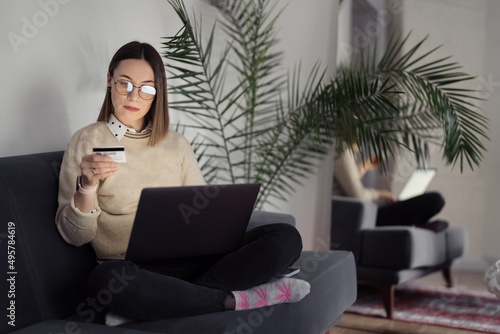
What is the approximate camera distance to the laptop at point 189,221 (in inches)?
63.4

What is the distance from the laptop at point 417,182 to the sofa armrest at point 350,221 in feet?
0.62

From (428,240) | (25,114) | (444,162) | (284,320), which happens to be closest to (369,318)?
(428,240)

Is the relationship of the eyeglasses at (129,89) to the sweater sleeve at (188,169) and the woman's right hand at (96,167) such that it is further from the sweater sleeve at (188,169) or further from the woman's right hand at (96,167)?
the woman's right hand at (96,167)

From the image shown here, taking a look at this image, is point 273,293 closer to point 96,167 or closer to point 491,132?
point 96,167

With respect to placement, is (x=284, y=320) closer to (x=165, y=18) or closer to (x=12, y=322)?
(x=12, y=322)

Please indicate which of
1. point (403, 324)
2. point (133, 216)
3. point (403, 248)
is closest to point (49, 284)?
point (133, 216)

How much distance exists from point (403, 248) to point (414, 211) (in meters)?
0.26

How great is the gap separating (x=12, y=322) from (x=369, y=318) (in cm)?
209

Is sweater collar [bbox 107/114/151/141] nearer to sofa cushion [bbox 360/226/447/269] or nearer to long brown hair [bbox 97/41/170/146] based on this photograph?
long brown hair [bbox 97/41/170/146]

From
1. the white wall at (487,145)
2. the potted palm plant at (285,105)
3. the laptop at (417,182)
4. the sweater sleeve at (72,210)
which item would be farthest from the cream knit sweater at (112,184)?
the white wall at (487,145)

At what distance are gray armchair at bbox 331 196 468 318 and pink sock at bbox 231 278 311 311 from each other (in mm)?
1533

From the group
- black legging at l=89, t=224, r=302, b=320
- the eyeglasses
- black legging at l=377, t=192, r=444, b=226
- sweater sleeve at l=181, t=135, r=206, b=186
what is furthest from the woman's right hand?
black legging at l=377, t=192, r=444, b=226

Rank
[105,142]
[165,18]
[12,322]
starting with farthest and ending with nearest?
[165,18], [105,142], [12,322]

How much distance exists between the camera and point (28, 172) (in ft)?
5.90
